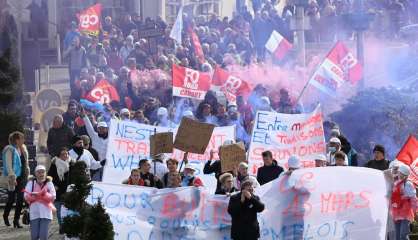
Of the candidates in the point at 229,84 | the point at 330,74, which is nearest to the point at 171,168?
the point at 330,74

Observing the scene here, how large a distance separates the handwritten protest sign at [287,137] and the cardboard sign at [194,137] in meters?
1.13

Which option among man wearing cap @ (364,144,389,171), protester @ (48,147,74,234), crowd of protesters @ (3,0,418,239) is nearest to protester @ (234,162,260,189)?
crowd of protesters @ (3,0,418,239)

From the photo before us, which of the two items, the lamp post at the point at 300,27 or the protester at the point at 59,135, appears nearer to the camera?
the protester at the point at 59,135

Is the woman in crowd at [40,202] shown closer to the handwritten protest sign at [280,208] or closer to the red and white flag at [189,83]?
the handwritten protest sign at [280,208]

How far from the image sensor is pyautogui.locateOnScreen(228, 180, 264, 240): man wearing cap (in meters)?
17.0

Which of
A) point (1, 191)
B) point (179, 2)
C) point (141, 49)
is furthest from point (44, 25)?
point (1, 191)

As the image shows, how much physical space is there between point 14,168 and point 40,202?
2721 millimetres

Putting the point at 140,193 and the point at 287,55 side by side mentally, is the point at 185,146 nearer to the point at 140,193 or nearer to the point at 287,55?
the point at 140,193

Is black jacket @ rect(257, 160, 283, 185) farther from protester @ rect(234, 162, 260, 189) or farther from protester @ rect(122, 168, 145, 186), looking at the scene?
protester @ rect(122, 168, 145, 186)

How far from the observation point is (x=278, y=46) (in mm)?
33156

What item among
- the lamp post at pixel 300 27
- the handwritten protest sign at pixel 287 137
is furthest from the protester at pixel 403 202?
the lamp post at pixel 300 27

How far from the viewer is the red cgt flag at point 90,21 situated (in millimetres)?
33938

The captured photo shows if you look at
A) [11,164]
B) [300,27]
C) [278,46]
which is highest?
[300,27]

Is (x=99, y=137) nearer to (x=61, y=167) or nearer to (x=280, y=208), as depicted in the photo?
(x=61, y=167)
